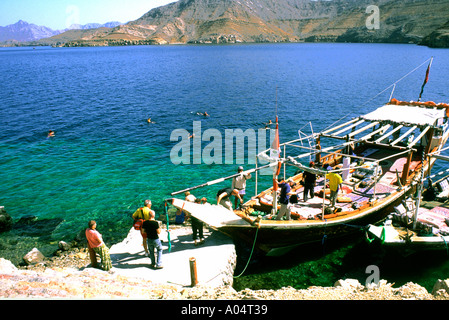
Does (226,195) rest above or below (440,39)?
below

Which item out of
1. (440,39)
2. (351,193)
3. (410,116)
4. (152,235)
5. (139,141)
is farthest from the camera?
(440,39)

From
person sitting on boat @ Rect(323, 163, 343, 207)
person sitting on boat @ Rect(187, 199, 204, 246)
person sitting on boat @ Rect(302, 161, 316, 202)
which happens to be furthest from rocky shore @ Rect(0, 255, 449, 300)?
person sitting on boat @ Rect(302, 161, 316, 202)

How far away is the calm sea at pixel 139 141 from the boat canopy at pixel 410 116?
7.38 m

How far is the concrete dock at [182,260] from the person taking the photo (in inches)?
419

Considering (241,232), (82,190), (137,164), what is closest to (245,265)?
(241,232)

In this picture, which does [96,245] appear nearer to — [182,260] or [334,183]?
[182,260]

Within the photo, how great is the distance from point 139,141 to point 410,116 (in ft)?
83.4

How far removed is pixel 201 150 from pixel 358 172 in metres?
16.1

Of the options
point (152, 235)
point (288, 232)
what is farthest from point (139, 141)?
point (288, 232)

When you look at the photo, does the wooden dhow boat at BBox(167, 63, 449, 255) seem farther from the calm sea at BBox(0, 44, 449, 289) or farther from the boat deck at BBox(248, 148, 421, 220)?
the calm sea at BBox(0, 44, 449, 289)

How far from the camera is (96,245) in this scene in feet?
34.2

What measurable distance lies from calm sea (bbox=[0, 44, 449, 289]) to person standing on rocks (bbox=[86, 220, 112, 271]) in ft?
17.9

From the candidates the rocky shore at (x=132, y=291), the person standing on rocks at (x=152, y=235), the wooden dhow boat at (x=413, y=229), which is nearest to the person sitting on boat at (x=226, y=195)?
the person standing on rocks at (x=152, y=235)
